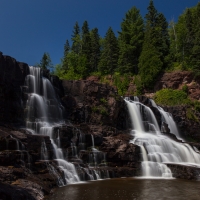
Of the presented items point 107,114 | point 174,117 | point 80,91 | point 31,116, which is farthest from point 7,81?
point 174,117

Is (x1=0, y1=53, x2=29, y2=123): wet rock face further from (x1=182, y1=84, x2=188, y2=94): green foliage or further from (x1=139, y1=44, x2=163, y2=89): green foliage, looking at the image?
(x1=182, y1=84, x2=188, y2=94): green foliage

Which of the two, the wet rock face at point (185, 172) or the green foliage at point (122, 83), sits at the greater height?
the green foliage at point (122, 83)

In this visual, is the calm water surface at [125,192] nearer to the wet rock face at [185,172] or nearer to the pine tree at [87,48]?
the wet rock face at [185,172]

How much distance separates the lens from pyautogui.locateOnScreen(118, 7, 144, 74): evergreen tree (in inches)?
1930

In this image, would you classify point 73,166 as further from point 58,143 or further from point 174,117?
point 174,117

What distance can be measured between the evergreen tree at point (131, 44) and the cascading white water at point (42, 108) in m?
27.3

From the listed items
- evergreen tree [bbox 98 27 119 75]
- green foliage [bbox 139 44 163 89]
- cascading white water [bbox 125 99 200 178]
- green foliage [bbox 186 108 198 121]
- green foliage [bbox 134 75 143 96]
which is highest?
evergreen tree [bbox 98 27 119 75]

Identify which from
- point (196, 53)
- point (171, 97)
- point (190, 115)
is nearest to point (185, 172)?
point (190, 115)

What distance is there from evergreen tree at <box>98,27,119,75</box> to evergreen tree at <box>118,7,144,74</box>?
6.05ft

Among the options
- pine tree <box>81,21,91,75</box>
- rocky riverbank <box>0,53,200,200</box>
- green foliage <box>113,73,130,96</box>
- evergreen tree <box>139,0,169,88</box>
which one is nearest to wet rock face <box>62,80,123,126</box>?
rocky riverbank <box>0,53,200,200</box>

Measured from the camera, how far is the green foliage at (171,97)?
38.0 metres

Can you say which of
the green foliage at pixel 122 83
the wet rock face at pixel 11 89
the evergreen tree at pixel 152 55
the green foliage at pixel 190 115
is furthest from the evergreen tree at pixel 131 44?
the wet rock face at pixel 11 89

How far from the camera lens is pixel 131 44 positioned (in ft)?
166

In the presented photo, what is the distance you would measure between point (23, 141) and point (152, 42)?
38.3 meters
